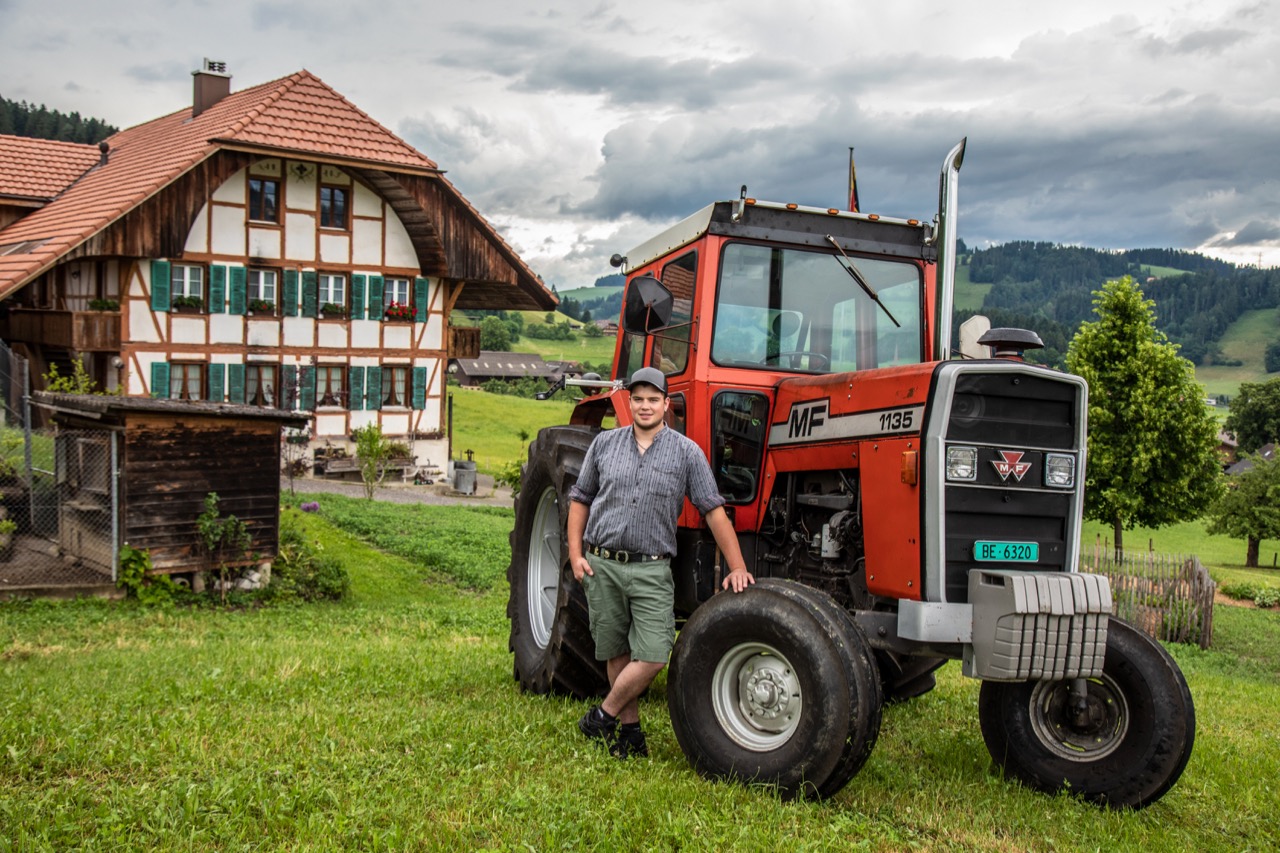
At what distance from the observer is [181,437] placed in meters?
13.0

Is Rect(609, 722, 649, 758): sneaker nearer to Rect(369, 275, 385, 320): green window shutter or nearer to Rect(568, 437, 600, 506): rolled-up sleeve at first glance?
Rect(568, 437, 600, 506): rolled-up sleeve

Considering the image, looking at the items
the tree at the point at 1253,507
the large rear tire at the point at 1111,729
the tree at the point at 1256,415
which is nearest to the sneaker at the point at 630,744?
the large rear tire at the point at 1111,729

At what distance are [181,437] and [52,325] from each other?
15.5 meters

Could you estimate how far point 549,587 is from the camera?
7.12 m

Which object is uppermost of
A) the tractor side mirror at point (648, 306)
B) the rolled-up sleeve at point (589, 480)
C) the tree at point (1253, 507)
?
the tractor side mirror at point (648, 306)

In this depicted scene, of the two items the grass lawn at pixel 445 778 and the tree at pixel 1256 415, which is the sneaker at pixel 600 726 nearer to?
the grass lawn at pixel 445 778

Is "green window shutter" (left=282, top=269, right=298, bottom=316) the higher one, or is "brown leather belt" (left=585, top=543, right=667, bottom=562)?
"green window shutter" (left=282, top=269, right=298, bottom=316)

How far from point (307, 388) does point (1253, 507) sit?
2875 cm

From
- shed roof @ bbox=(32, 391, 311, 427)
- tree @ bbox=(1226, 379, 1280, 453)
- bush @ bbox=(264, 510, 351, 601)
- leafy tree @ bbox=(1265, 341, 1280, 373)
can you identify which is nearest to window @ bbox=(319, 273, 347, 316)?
shed roof @ bbox=(32, 391, 311, 427)

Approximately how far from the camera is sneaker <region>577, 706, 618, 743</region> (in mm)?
Result: 5023

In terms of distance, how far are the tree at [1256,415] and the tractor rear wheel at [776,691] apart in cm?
7222

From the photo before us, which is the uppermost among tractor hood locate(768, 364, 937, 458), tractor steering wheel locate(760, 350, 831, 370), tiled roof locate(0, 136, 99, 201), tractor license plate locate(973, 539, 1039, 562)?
tiled roof locate(0, 136, 99, 201)

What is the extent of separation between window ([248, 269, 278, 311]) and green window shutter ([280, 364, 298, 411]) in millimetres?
1599

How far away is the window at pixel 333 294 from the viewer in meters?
28.0
